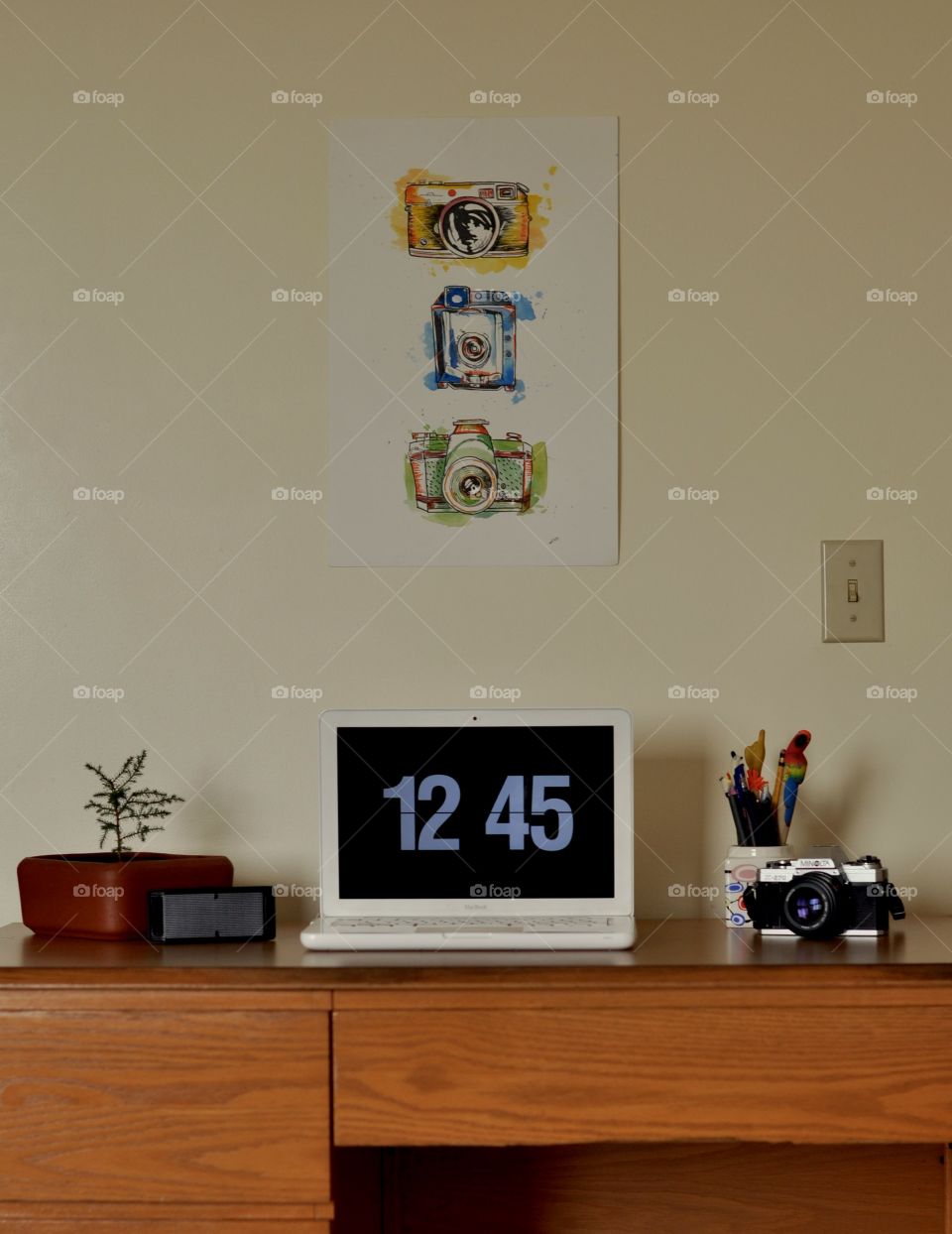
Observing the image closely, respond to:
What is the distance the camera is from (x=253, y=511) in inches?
62.4

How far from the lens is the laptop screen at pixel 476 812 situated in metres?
1.35

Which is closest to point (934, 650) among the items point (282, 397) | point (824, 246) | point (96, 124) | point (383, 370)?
point (824, 246)

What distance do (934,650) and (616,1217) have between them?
80cm

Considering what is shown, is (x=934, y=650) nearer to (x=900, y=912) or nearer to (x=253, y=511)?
(x=900, y=912)

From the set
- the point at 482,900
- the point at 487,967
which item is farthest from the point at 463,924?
the point at 487,967

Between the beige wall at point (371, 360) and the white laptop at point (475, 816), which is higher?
the beige wall at point (371, 360)

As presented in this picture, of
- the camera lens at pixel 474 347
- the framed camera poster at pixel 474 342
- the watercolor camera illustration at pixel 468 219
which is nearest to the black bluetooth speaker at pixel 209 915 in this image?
the framed camera poster at pixel 474 342

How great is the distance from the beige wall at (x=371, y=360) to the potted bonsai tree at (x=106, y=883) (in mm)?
140

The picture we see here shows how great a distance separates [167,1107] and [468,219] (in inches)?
43.5

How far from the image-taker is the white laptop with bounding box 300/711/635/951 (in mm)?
1350

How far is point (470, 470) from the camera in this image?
1570 millimetres

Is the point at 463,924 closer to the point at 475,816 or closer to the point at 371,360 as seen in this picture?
the point at 475,816

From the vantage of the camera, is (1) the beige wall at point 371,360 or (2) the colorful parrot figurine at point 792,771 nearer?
(2) the colorful parrot figurine at point 792,771

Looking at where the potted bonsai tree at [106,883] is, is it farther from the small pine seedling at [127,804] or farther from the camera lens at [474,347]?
the camera lens at [474,347]
